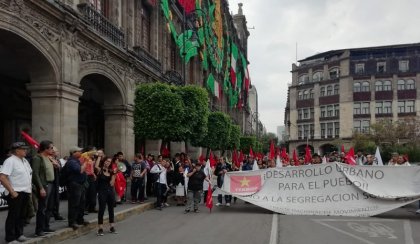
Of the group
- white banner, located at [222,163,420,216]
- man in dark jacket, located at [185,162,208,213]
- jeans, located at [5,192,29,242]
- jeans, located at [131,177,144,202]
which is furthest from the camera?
jeans, located at [131,177,144,202]

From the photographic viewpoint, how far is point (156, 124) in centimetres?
1764

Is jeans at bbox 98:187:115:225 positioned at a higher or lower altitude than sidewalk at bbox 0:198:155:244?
higher

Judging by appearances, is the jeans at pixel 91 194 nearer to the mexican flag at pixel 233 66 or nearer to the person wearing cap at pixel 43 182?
the person wearing cap at pixel 43 182

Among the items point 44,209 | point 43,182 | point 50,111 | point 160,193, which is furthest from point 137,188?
point 43,182

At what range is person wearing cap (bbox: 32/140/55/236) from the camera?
328 inches

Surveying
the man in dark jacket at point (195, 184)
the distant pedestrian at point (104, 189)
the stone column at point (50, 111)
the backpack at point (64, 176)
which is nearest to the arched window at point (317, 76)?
the man in dark jacket at point (195, 184)

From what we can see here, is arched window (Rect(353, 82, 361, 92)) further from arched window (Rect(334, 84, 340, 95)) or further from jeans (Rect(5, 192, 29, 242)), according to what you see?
jeans (Rect(5, 192, 29, 242))

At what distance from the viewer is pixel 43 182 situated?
8555 mm

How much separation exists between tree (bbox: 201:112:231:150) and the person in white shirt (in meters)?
13.1

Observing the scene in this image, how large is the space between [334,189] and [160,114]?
721 cm

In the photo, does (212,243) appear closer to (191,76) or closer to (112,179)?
Answer: (112,179)

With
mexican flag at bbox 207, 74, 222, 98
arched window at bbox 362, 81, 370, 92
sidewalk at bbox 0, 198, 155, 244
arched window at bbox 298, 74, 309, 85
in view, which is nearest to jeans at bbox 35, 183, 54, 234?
sidewalk at bbox 0, 198, 155, 244

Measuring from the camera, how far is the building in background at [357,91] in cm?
8162

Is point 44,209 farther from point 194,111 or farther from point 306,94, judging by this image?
point 306,94
